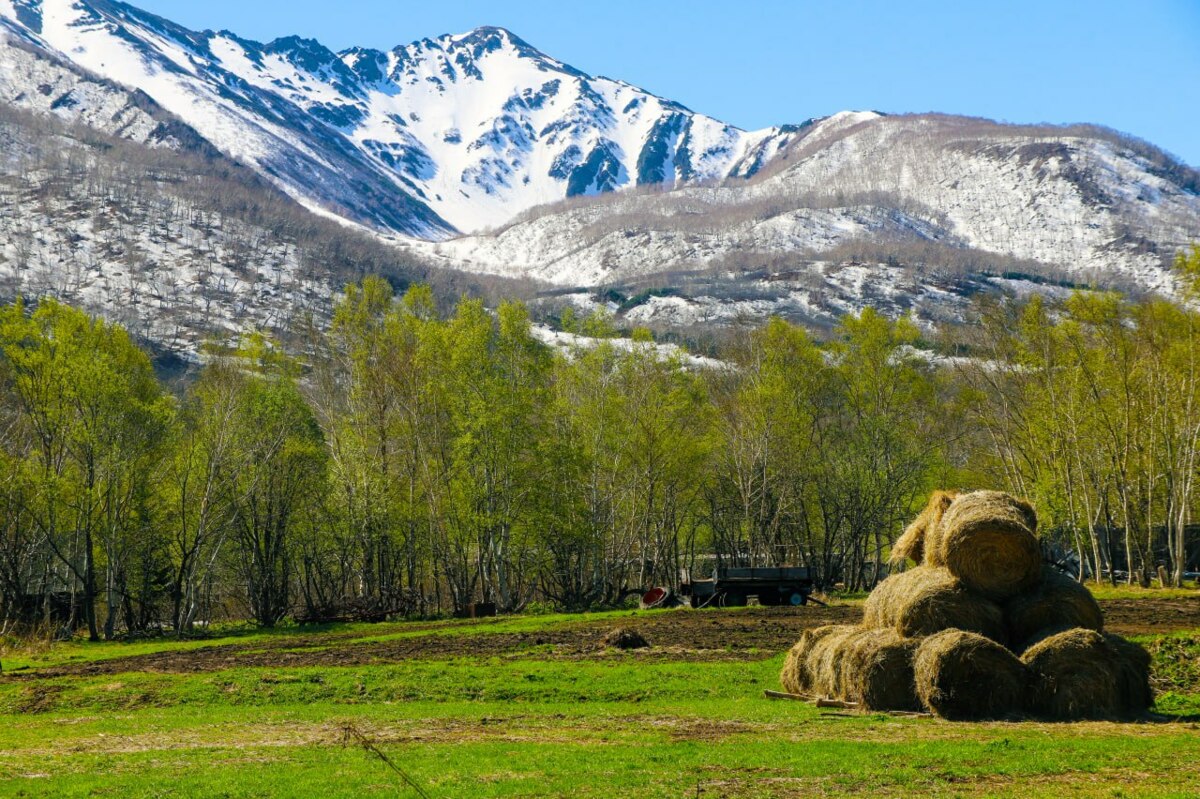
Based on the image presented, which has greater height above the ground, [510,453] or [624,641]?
[510,453]

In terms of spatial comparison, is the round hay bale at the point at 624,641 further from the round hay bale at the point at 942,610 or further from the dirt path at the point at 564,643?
the round hay bale at the point at 942,610

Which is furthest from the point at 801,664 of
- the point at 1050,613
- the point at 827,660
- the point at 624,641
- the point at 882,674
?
the point at 624,641

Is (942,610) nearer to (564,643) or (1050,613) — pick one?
(1050,613)

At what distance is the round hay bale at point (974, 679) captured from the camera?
18.4 m

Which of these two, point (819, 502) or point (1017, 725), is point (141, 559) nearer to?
point (819, 502)

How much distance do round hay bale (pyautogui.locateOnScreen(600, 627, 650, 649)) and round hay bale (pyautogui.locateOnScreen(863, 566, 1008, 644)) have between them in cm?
1159

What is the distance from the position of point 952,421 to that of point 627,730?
62890 mm

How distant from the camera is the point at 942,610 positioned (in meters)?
20.3

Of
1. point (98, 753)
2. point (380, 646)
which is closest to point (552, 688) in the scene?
point (98, 753)

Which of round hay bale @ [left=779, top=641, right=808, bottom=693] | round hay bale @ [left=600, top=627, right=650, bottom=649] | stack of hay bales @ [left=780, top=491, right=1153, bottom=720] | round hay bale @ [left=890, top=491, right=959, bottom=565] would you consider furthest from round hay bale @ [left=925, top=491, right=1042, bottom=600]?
round hay bale @ [left=600, top=627, right=650, bottom=649]

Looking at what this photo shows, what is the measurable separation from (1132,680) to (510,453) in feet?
131

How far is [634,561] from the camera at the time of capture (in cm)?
6812

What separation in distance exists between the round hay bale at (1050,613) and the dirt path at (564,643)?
9.07m

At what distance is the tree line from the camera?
155ft
